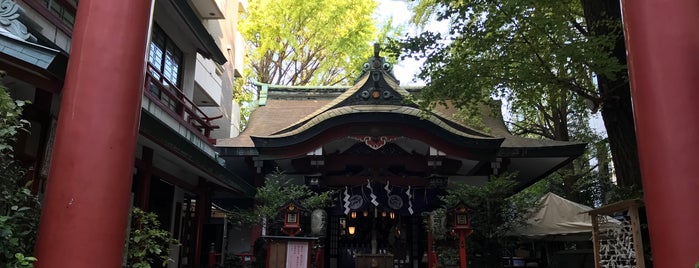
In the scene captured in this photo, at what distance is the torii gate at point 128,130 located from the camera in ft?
15.4

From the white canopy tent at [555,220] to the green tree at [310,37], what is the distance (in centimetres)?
1409

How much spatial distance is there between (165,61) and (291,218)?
5.04 metres

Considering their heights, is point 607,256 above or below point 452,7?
below

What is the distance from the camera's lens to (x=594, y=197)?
69.6ft

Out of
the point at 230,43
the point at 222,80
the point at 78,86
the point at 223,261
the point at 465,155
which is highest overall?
the point at 230,43

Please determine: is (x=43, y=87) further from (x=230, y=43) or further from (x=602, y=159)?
(x=602, y=159)

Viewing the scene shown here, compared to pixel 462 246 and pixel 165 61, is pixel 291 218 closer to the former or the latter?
pixel 462 246

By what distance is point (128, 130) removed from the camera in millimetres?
5020

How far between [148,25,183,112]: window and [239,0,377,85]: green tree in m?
11.8

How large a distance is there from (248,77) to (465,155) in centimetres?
1704

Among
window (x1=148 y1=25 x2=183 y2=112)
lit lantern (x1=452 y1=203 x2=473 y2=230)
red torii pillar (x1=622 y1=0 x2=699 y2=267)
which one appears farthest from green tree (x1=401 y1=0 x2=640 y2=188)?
window (x1=148 y1=25 x2=183 y2=112)

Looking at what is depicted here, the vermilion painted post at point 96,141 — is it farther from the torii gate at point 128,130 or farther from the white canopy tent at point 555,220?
the white canopy tent at point 555,220

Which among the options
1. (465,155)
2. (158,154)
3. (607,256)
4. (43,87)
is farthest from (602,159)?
(43,87)

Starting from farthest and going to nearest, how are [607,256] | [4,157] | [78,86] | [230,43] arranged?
[230,43], [607,256], [78,86], [4,157]
